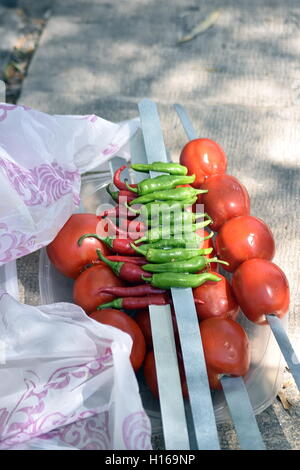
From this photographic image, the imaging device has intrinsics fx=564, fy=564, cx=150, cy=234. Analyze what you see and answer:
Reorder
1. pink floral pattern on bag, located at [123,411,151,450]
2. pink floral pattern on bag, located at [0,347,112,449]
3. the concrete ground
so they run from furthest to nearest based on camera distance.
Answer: the concrete ground < pink floral pattern on bag, located at [0,347,112,449] < pink floral pattern on bag, located at [123,411,151,450]

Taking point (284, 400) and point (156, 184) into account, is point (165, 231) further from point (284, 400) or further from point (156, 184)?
point (284, 400)

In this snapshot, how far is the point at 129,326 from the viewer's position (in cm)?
165

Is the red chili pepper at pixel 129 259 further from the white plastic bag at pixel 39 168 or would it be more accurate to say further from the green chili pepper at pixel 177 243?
the white plastic bag at pixel 39 168

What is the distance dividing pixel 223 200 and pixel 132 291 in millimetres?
450

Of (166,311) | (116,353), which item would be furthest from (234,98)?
(116,353)

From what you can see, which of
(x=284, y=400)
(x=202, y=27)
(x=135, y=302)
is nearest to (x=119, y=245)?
(x=135, y=302)

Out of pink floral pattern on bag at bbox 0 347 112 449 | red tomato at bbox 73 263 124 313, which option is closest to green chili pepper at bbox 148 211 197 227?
red tomato at bbox 73 263 124 313

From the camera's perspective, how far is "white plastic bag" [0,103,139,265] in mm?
1796

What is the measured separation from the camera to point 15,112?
1.96 m

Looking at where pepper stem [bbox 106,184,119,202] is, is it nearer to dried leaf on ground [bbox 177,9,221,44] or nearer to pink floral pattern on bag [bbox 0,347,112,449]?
pink floral pattern on bag [bbox 0,347,112,449]

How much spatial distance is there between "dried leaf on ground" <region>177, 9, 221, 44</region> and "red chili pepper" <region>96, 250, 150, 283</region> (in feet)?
6.02

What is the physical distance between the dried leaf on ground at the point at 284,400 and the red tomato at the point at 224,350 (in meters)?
0.25

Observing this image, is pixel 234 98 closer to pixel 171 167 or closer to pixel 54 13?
pixel 171 167

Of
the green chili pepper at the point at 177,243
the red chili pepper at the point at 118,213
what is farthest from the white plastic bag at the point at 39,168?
the green chili pepper at the point at 177,243
